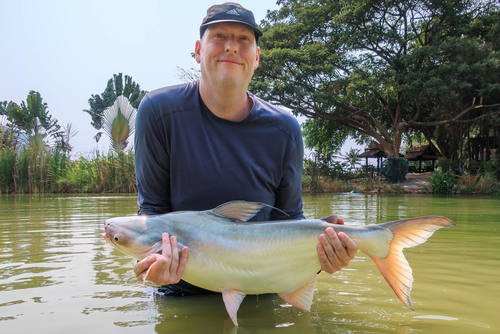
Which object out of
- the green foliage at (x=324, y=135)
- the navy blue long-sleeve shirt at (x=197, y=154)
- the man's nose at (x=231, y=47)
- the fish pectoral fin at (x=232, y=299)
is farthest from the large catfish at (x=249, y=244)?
the green foliage at (x=324, y=135)

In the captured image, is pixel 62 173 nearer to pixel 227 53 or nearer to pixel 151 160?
pixel 151 160

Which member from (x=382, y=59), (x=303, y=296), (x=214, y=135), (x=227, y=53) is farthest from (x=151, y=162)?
(x=382, y=59)

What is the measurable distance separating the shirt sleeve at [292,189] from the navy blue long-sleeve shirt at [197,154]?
119 millimetres

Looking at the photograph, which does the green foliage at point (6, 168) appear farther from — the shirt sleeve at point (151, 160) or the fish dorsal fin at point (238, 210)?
the fish dorsal fin at point (238, 210)

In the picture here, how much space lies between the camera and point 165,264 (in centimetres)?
205

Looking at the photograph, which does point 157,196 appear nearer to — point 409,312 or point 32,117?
point 409,312

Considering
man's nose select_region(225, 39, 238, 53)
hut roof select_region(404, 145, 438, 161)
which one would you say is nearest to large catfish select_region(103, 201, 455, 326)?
man's nose select_region(225, 39, 238, 53)

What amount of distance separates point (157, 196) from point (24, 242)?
276 centimetres

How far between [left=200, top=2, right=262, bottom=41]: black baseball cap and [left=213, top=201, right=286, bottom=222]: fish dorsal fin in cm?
104

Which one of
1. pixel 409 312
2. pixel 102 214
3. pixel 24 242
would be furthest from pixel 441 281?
pixel 102 214

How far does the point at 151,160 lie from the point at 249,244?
86 centimetres

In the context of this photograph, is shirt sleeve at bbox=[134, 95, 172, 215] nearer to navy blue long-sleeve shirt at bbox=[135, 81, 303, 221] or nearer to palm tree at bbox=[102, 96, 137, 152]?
navy blue long-sleeve shirt at bbox=[135, 81, 303, 221]

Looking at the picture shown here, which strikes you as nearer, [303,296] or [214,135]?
[303,296]

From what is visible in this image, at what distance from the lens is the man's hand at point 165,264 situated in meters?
2.04
